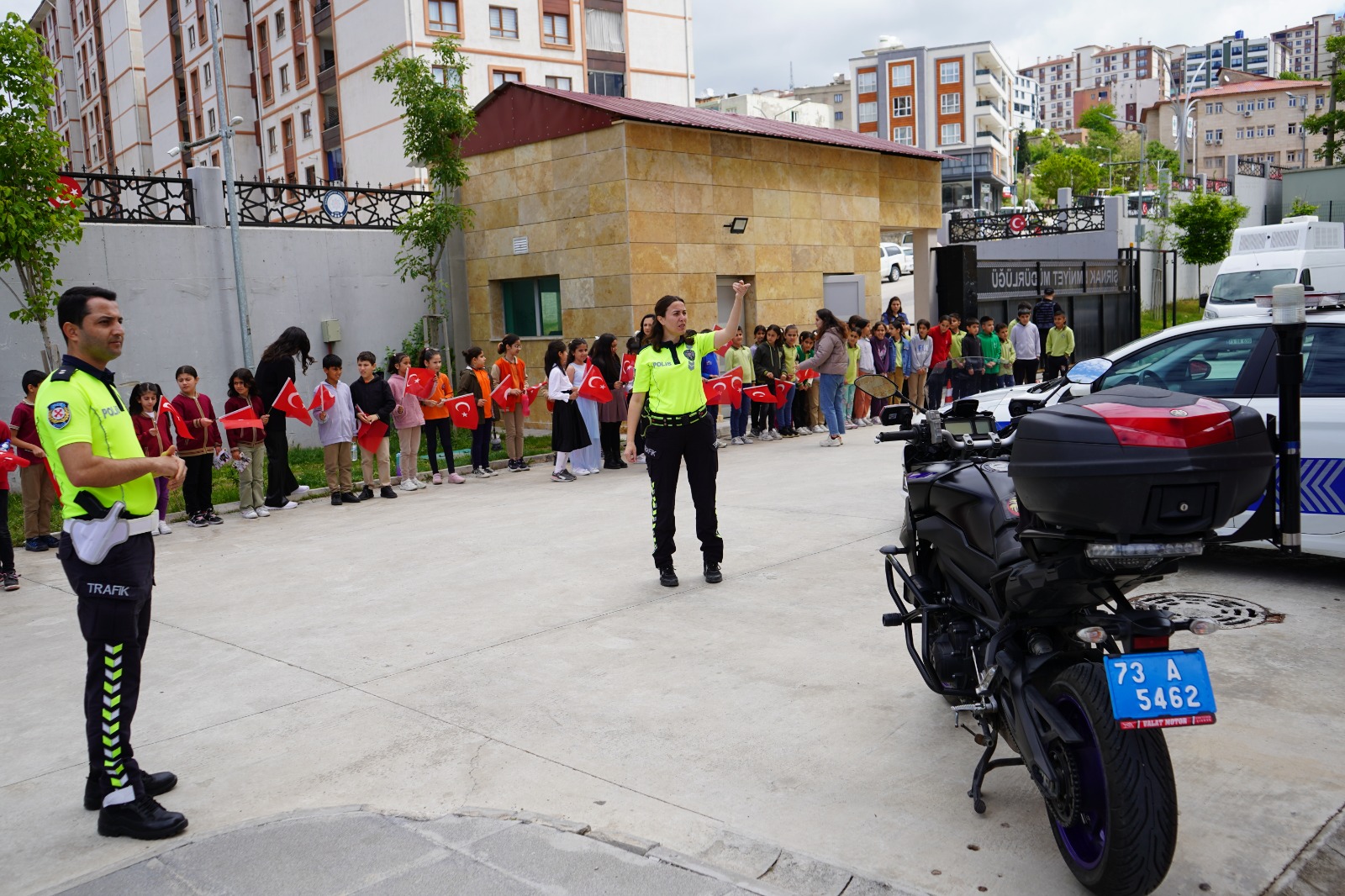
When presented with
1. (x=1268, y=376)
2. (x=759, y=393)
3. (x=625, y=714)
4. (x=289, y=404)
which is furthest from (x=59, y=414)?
(x=759, y=393)

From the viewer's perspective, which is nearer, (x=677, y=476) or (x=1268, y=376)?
(x=1268, y=376)

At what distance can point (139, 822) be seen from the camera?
402 cm

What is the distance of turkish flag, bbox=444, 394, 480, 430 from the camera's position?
13.5m

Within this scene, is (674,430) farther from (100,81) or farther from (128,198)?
(100,81)

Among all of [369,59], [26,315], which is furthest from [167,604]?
[369,59]

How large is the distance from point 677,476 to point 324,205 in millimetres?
12695

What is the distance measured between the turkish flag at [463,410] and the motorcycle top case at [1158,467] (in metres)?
11.0

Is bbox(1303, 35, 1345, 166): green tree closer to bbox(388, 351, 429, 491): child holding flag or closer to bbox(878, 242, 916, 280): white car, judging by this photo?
bbox(878, 242, 916, 280): white car

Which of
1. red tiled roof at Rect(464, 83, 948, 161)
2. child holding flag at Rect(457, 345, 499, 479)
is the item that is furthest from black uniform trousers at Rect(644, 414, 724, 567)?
red tiled roof at Rect(464, 83, 948, 161)

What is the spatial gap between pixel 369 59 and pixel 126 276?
2800cm

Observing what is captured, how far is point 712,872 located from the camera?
140 inches

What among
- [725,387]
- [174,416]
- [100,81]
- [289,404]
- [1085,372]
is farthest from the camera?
[100,81]

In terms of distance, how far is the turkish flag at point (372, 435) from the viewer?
1243 cm

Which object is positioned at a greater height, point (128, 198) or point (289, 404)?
point (128, 198)
